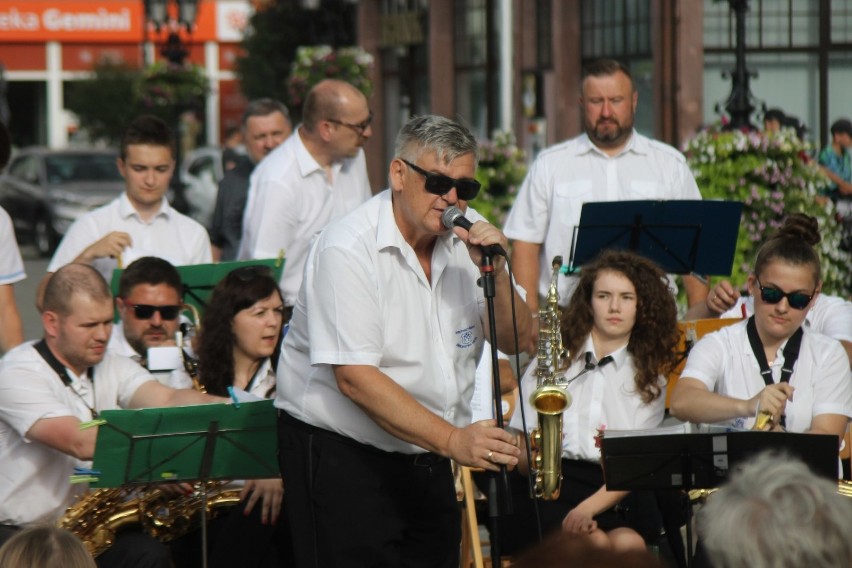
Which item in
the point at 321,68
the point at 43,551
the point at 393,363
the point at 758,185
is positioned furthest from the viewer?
the point at 321,68

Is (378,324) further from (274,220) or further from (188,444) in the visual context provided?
(274,220)

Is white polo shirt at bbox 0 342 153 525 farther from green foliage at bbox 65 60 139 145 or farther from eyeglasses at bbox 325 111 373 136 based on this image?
green foliage at bbox 65 60 139 145

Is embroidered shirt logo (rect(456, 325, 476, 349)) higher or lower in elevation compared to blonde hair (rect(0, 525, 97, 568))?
higher

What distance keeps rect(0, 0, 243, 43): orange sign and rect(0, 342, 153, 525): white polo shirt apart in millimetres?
46045

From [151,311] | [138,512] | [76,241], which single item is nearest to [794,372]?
[138,512]

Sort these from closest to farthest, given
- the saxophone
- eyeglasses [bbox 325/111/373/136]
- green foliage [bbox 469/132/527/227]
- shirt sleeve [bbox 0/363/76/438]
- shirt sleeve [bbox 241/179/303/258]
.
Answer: the saxophone
shirt sleeve [bbox 0/363/76/438]
shirt sleeve [bbox 241/179/303/258]
eyeglasses [bbox 325/111/373/136]
green foliage [bbox 469/132/527/227]

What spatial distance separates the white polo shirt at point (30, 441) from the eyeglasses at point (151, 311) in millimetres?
1062

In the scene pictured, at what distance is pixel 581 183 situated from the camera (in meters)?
7.44

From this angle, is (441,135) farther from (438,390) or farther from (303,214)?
(303,214)

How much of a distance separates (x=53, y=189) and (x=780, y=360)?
65.1 ft

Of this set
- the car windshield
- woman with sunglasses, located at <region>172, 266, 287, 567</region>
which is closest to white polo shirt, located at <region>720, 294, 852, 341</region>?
woman with sunglasses, located at <region>172, 266, 287, 567</region>

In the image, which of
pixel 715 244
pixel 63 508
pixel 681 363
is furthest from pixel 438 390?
pixel 715 244

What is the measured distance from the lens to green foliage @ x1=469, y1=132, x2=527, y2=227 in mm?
14055

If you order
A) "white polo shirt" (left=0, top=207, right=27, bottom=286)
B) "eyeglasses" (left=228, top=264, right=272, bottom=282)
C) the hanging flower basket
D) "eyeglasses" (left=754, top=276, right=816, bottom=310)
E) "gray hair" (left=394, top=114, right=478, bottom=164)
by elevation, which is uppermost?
the hanging flower basket
